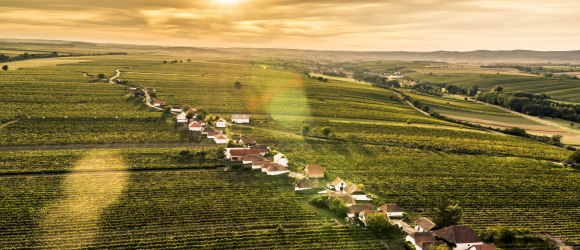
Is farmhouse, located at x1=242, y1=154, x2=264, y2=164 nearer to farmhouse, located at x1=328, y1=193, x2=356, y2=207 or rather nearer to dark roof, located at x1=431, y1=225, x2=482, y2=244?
farmhouse, located at x1=328, y1=193, x2=356, y2=207

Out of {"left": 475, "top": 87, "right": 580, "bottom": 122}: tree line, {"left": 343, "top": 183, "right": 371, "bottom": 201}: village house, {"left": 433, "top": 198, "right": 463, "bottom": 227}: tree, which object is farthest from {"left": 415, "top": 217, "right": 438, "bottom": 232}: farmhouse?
{"left": 475, "top": 87, "right": 580, "bottom": 122}: tree line

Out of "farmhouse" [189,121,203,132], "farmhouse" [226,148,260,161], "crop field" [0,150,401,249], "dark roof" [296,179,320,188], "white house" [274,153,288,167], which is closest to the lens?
"crop field" [0,150,401,249]

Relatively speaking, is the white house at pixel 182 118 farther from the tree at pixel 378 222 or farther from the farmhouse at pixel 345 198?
the tree at pixel 378 222

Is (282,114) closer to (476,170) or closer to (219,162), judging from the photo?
(219,162)

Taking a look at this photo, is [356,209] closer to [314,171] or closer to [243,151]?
[314,171]

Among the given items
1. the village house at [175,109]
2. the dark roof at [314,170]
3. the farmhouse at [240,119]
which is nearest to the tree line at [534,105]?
the farmhouse at [240,119]

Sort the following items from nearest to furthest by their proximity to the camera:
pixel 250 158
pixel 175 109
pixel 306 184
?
pixel 306 184, pixel 250 158, pixel 175 109

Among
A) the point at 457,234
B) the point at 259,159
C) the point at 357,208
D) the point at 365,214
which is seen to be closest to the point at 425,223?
the point at 457,234
